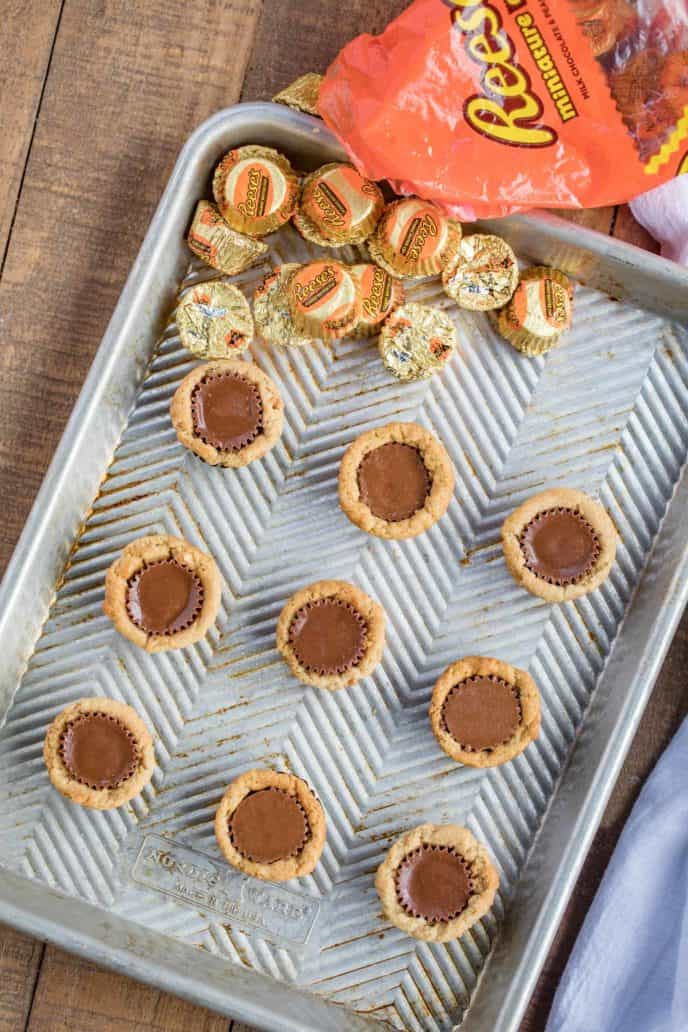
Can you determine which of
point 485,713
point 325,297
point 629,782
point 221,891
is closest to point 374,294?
point 325,297

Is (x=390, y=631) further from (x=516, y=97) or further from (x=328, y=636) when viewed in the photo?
(x=516, y=97)

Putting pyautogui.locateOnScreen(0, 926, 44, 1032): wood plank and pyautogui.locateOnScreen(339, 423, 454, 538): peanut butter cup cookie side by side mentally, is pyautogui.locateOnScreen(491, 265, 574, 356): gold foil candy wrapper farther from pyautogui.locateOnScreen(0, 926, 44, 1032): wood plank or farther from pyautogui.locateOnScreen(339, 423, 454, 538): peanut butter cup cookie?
pyautogui.locateOnScreen(0, 926, 44, 1032): wood plank

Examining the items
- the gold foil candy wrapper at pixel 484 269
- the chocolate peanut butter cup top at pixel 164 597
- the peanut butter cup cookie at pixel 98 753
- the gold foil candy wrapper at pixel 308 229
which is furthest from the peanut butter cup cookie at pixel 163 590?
the gold foil candy wrapper at pixel 484 269

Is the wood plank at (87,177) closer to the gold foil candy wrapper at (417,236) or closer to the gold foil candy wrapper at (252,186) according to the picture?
the gold foil candy wrapper at (252,186)

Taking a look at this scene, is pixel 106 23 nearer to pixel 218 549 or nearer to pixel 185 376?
pixel 185 376

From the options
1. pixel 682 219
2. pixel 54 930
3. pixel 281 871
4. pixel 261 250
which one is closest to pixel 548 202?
pixel 682 219
